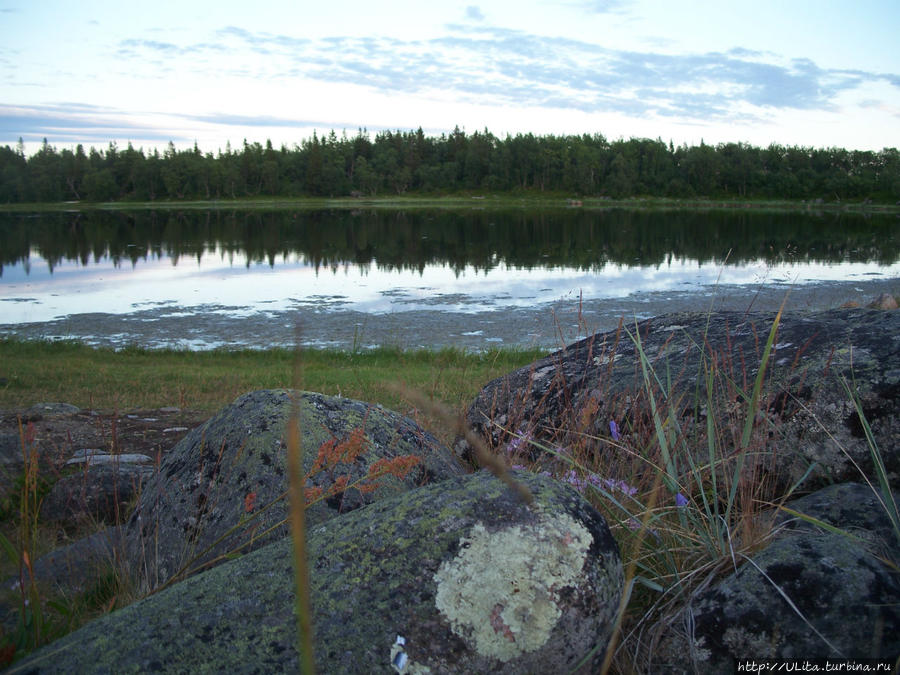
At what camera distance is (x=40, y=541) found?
4188mm

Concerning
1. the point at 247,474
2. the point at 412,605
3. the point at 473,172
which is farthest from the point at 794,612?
the point at 473,172

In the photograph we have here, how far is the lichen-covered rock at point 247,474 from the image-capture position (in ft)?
10.6

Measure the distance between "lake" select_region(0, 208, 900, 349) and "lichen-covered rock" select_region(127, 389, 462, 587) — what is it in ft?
8.02

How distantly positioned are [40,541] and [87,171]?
15900 cm

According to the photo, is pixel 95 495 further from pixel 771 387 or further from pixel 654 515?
pixel 771 387

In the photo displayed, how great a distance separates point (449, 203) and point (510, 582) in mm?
120759

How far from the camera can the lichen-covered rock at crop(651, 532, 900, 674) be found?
207 cm

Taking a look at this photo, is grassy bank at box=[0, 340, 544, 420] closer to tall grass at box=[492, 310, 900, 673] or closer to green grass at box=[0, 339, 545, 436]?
green grass at box=[0, 339, 545, 436]

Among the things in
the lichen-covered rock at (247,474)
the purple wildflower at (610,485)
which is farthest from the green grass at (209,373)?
the purple wildflower at (610,485)

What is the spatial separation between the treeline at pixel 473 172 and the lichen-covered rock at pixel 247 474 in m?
130

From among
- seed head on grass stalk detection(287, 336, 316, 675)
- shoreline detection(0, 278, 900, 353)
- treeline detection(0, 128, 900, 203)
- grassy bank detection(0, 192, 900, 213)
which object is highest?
treeline detection(0, 128, 900, 203)

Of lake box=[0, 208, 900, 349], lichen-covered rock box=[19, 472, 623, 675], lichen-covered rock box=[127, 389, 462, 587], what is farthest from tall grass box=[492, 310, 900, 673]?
lake box=[0, 208, 900, 349]

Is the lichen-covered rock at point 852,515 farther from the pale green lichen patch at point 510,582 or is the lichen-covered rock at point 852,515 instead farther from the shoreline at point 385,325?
the shoreline at point 385,325

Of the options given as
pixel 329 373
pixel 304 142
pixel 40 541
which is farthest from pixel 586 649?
pixel 304 142
